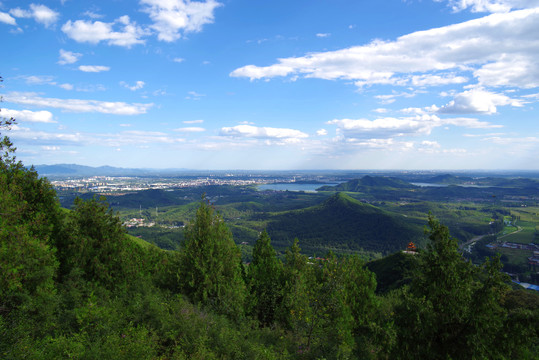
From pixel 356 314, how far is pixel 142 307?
1745 cm

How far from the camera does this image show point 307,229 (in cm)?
18675

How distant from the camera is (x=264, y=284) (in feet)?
80.3

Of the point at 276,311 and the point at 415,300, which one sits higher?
the point at 415,300

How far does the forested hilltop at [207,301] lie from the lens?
319 inches

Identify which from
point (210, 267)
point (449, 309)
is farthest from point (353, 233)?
point (449, 309)

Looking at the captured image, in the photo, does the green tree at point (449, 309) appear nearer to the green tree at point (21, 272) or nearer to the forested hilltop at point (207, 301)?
the forested hilltop at point (207, 301)

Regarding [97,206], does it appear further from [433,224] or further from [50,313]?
[433,224]

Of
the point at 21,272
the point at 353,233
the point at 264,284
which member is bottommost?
the point at 353,233

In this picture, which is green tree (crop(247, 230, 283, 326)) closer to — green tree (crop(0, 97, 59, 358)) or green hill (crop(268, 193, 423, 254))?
green tree (crop(0, 97, 59, 358))

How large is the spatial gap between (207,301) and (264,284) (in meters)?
8.16

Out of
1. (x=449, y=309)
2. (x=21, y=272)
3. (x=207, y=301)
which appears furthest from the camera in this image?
(x=207, y=301)

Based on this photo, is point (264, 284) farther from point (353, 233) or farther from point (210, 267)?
point (353, 233)

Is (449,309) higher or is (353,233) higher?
(449,309)

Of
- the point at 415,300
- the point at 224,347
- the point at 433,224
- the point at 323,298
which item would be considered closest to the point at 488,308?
the point at 415,300
